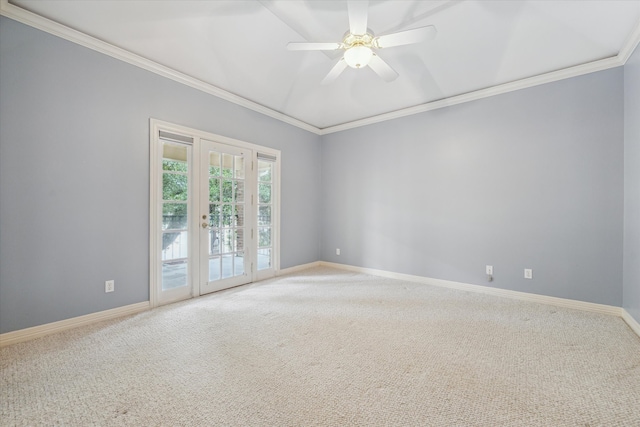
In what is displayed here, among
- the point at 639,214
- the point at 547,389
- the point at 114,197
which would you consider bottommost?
the point at 547,389

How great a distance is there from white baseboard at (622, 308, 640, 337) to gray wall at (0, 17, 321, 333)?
4720 millimetres

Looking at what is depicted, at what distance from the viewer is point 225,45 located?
2572mm

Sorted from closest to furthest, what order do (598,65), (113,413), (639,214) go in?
(113,413) → (639,214) → (598,65)

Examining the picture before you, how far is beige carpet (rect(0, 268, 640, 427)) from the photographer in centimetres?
142

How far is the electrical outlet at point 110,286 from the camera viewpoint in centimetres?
262

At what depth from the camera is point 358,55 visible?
81.9 inches

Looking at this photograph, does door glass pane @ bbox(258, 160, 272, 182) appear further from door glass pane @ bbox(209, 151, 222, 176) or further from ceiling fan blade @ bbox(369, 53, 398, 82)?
ceiling fan blade @ bbox(369, 53, 398, 82)

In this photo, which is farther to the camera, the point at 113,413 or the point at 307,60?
the point at 307,60

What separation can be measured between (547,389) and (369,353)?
3.57 feet

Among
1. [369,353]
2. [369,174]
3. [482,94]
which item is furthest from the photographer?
[369,174]

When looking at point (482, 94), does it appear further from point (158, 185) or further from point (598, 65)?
point (158, 185)

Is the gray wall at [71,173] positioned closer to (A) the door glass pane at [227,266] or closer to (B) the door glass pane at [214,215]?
(B) the door glass pane at [214,215]

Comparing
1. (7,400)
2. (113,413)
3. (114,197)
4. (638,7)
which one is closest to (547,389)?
(113,413)

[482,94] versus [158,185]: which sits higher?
[482,94]
